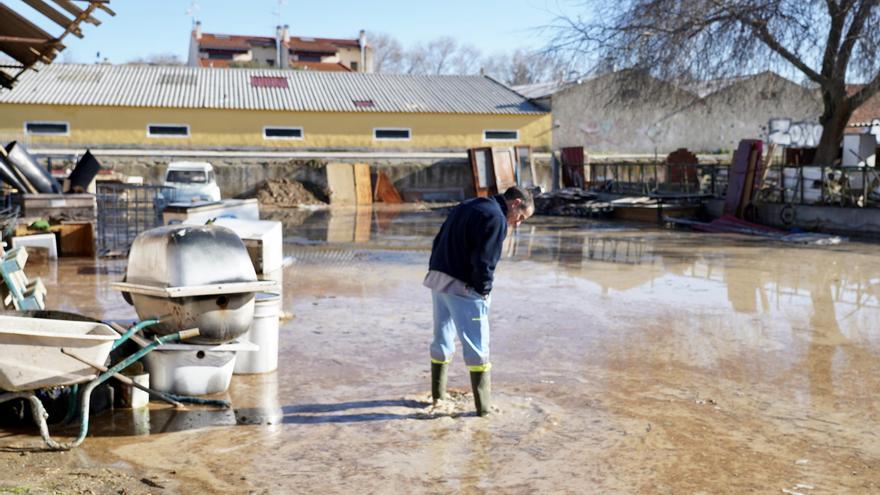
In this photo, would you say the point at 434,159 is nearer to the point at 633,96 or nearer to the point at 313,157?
the point at 313,157

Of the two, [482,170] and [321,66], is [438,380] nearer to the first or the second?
[482,170]

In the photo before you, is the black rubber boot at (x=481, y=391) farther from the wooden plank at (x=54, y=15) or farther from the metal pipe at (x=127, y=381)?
the wooden plank at (x=54, y=15)

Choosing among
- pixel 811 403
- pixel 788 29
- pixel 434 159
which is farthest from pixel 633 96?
pixel 811 403

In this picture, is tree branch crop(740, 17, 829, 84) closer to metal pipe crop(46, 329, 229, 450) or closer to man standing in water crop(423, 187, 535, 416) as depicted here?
man standing in water crop(423, 187, 535, 416)

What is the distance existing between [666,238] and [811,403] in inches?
566

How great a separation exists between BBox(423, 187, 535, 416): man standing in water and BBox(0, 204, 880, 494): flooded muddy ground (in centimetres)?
49

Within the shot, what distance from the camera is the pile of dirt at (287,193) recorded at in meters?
33.8

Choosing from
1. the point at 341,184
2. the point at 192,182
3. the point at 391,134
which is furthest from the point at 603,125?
the point at 192,182

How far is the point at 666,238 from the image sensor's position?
837 inches

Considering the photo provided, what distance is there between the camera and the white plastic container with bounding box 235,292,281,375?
7.49 m

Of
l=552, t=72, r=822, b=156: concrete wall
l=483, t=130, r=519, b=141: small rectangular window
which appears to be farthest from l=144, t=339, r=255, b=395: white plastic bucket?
l=552, t=72, r=822, b=156: concrete wall

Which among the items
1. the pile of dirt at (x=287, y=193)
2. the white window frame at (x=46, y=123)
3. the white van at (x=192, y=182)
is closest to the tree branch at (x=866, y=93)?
the white van at (x=192, y=182)

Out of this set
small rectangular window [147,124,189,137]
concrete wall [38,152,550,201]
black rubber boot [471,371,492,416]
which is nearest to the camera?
black rubber boot [471,371,492,416]

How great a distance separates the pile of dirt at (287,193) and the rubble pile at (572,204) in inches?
350
